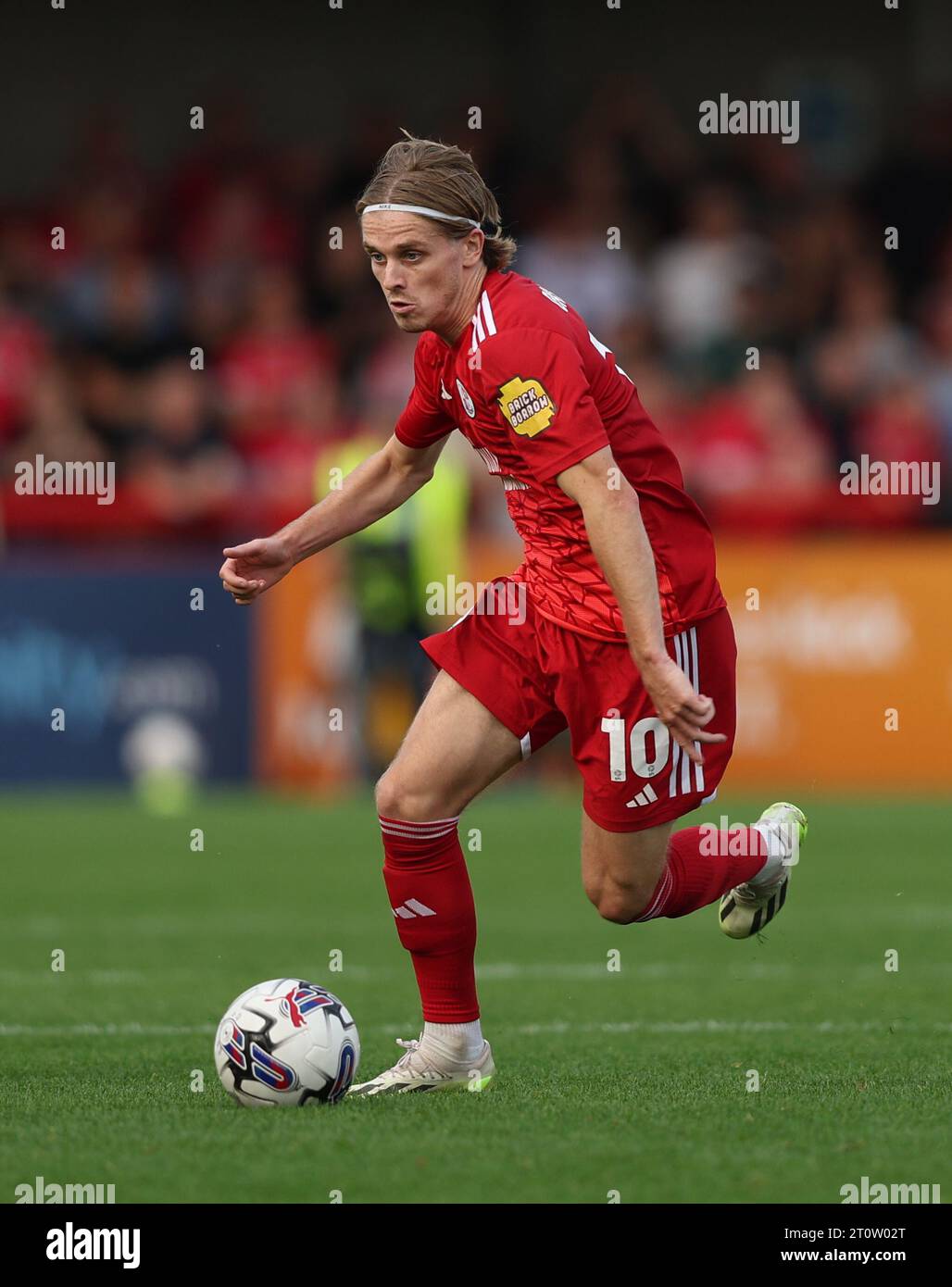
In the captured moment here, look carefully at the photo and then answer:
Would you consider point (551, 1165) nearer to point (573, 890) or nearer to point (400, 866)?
point (400, 866)

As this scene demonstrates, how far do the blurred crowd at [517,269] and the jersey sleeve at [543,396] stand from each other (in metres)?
9.77

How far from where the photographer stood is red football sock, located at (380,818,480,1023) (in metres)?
5.76

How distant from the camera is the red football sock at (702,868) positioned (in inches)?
237

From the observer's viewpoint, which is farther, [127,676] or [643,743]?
[127,676]

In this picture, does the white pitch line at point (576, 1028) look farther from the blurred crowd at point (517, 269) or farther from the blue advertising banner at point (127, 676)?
the blurred crowd at point (517, 269)

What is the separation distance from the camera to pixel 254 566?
599 centimetres

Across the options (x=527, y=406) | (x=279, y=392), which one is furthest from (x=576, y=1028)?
(x=279, y=392)

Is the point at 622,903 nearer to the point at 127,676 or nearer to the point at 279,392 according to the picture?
the point at 127,676

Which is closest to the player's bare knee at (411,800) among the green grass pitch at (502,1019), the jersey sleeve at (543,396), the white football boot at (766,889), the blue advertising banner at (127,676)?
the green grass pitch at (502,1019)

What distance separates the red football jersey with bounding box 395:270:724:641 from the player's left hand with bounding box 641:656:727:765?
0.41 m

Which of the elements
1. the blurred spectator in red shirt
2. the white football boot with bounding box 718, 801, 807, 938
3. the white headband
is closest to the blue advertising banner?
the blurred spectator in red shirt

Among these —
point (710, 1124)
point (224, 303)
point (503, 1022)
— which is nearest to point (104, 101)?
point (224, 303)

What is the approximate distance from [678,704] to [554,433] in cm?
69

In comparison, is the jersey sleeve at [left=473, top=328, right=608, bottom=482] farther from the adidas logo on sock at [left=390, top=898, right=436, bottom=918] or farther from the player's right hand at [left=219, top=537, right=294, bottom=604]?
the adidas logo on sock at [left=390, top=898, right=436, bottom=918]
